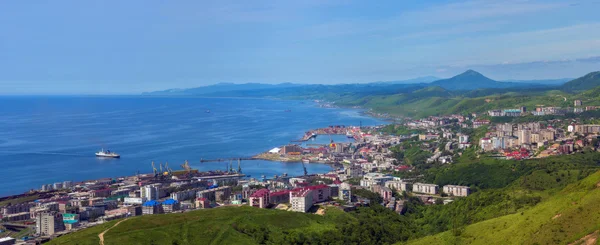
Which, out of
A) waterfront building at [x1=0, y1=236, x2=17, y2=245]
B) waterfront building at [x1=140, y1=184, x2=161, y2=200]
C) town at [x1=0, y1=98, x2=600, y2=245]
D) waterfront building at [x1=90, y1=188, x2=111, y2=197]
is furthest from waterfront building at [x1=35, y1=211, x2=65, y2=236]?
waterfront building at [x1=90, y1=188, x2=111, y2=197]

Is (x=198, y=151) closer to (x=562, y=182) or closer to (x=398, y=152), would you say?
(x=398, y=152)

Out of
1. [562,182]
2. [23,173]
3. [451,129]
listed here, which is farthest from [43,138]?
[562,182]

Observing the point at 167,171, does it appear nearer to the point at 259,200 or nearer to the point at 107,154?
the point at 107,154

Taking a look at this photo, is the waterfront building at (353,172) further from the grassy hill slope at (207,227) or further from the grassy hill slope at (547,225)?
the grassy hill slope at (547,225)

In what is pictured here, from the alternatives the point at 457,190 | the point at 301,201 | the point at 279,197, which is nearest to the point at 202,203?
the point at 279,197

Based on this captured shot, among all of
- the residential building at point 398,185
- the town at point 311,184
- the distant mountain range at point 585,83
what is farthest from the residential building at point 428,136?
the distant mountain range at point 585,83

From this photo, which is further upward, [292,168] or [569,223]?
[569,223]

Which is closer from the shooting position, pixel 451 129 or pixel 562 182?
pixel 562 182
